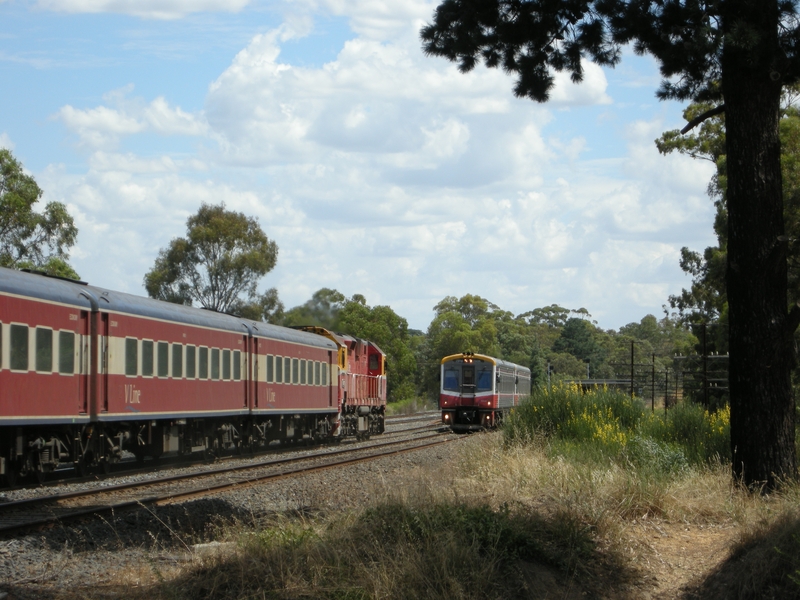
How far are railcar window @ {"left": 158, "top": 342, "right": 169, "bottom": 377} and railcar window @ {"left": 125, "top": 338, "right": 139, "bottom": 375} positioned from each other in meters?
0.91

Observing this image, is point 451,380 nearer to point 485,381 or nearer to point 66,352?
point 485,381

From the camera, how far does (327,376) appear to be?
28109 millimetres

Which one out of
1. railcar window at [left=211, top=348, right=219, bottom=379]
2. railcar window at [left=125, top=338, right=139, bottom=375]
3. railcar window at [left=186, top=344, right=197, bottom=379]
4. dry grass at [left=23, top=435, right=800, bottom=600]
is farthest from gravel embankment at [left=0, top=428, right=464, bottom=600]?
railcar window at [left=211, top=348, right=219, bottom=379]

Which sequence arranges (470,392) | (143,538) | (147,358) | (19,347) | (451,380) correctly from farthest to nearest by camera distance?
(451,380) → (470,392) → (147,358) → (19,347) → (143,538)

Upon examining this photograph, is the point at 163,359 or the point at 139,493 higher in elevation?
the point at 163,359

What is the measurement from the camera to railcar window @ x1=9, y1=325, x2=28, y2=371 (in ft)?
42.7

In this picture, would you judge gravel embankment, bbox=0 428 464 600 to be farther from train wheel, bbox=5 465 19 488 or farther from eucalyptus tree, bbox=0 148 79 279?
eucalyptus tree, bbox=0 148 79 279

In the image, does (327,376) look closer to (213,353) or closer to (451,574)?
(213,353)

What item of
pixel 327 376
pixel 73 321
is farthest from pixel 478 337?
pixel 73 321

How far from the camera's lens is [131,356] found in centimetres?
1642

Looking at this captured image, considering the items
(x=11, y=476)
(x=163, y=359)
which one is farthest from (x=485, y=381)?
(x=11, y=476)

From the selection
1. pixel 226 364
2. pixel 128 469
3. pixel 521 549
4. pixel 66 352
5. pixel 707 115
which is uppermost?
pixel 707 115

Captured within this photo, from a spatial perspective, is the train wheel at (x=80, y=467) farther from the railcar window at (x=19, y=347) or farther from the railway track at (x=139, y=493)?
the railcar window at (x=19, y=347)

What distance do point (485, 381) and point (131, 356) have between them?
20.3 meters
